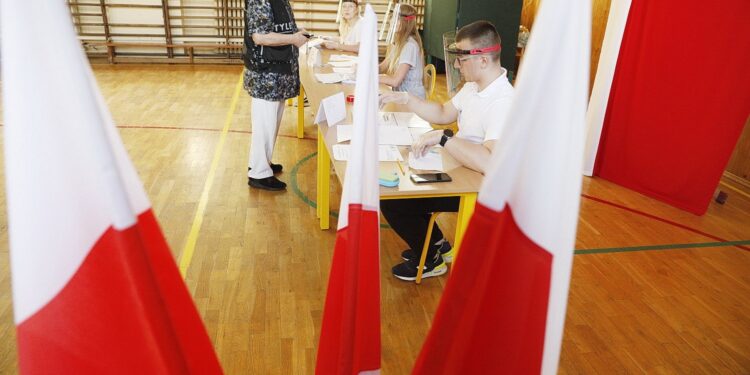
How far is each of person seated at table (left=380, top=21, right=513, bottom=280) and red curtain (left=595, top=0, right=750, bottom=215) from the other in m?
2.01

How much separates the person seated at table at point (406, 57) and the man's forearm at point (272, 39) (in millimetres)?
803

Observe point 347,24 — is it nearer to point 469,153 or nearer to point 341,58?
point 341,58

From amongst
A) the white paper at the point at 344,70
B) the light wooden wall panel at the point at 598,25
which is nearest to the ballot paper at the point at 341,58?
the white paper at the point at 344,70

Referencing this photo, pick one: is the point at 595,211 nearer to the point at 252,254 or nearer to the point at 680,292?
the point at 680,292

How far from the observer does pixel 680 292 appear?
9.29ft

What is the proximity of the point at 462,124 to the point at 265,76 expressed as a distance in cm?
156

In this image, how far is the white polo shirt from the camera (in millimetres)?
2236

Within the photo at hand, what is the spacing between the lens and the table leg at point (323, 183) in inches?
125

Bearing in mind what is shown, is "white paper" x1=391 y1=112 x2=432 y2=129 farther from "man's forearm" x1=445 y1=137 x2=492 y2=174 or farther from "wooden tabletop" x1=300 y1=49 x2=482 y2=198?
"man's forearm" x1=445 y1=137 x2=492 y2=174

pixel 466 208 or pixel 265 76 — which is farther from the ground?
pixel 265 76

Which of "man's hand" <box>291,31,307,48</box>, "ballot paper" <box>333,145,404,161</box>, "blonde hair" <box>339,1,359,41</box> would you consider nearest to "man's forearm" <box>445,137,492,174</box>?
"ballot paper" <box>333,145,404,161</box>

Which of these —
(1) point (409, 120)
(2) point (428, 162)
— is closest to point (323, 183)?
(1) point (409, 120)

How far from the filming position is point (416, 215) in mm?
2662

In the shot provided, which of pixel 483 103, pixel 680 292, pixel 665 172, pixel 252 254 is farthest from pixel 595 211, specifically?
pixel 252 254
